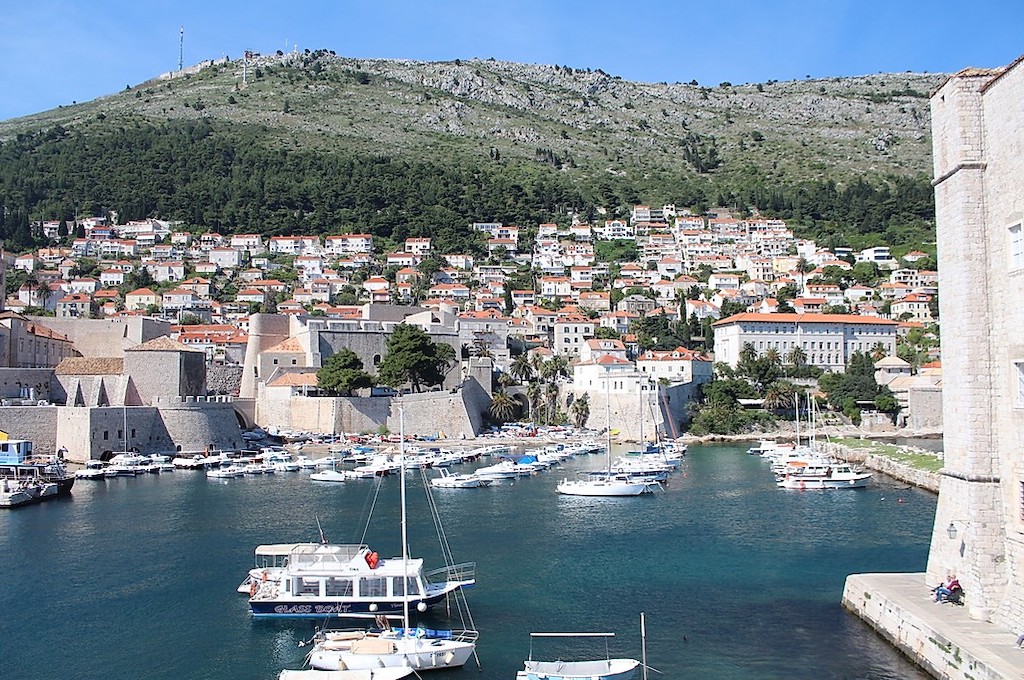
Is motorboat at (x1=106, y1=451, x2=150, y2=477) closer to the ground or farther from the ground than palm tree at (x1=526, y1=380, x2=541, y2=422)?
closer to the ground

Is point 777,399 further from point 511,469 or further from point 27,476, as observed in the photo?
point 27,476

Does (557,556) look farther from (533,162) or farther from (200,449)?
(533,162)

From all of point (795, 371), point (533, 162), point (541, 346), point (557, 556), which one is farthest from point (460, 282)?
point (557, 556)

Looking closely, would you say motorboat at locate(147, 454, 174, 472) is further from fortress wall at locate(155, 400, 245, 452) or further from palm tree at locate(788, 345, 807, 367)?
palm tree at locate(788, 345, 807, 367)

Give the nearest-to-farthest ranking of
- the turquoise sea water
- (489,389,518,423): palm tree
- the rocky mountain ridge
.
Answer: the turquoise sea water → (489,389,518,423): palm tree → the rocky mountain ridge

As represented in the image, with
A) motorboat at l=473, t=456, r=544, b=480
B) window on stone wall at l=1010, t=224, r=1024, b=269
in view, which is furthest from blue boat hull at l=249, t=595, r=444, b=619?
motorboat at l=473, t=456, r=544, b=480

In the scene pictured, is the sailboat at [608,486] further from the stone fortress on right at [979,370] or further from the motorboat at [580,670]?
the stone fortress on right at [979,370]
